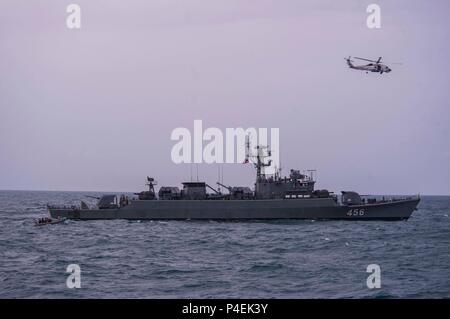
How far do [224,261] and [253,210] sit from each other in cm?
2926

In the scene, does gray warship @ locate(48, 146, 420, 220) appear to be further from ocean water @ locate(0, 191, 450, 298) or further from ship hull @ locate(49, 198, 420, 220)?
ocean water @ locate(0, 191, 450, 298)

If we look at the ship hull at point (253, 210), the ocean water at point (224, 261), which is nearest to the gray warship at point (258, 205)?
the ship hull at point (253, 210)

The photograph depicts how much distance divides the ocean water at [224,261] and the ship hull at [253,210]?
650 cm

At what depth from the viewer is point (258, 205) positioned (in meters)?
57.4

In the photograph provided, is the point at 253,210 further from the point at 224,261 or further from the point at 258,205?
the point at 224,261

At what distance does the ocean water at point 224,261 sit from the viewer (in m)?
20.3

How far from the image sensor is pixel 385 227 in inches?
2032

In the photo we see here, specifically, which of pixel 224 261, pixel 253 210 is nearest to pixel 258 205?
pixel 253 210

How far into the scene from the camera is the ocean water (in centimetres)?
2030

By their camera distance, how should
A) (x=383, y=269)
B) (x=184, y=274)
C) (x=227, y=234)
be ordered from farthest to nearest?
1. (x=227, y=234)
2. (x=383, y=269)
3. (x=184, y=274)

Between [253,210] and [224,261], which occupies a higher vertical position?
[253,210]
